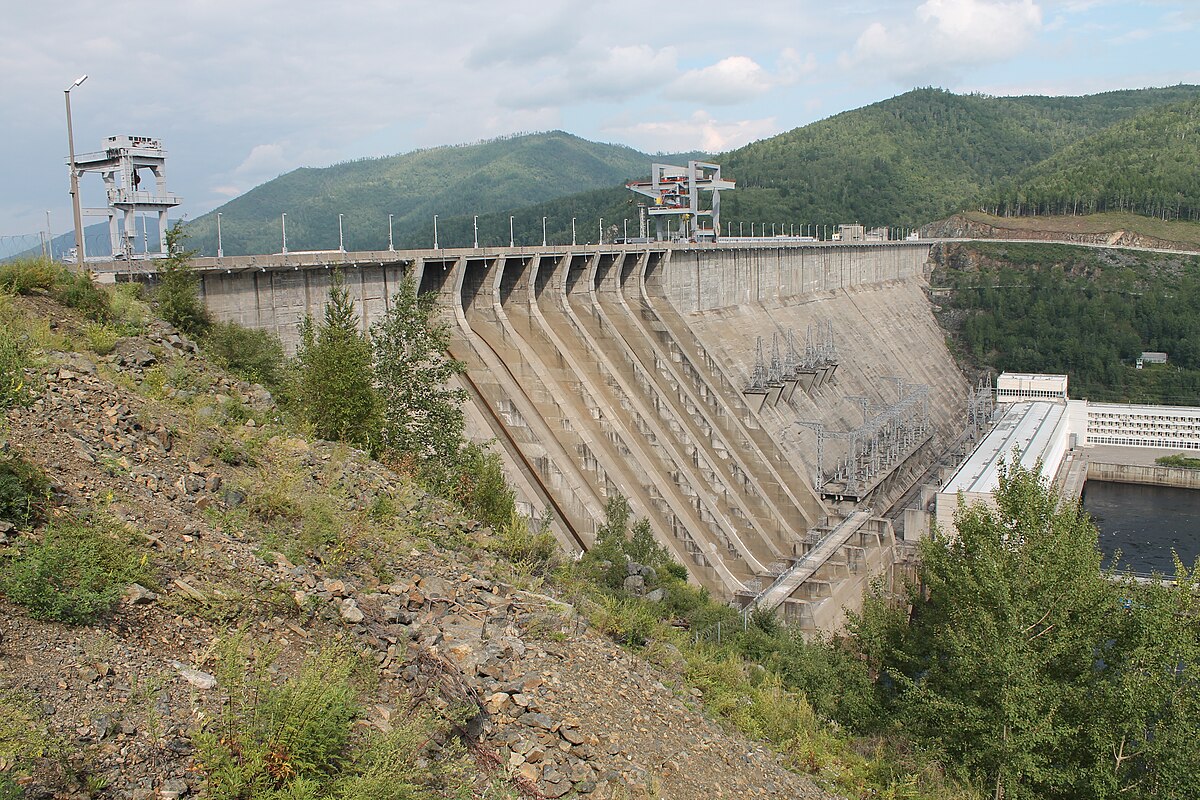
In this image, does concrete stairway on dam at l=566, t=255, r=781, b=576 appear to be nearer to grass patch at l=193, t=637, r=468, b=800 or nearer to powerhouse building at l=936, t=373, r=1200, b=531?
grass patch at l=193, t=637, r=468, b=800

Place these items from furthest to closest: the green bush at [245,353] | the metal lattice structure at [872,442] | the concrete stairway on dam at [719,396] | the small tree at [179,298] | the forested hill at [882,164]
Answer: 1. the forested hill at [882,164]
2. the metal lattice structure at [872,442]
3. the concrete stairway on dam at [719,396]
4. the small tree at [179,298]
5. the green bush at [245,353]

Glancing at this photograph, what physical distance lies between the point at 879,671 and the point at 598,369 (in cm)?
1479

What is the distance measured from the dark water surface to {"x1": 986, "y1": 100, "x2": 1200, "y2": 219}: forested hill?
6510 cm

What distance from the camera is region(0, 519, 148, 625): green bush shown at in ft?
23.6

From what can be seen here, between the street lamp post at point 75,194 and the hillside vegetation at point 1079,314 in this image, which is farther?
the hillside vegetation at point 1079,314

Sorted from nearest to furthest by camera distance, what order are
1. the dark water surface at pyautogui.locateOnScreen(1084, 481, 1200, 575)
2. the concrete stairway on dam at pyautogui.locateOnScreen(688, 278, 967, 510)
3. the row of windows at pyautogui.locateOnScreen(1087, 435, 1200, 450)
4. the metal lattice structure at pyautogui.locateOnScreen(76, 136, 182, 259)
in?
1. the metal lattice structure at pyautogui.locateOnScreen(76, 136, 182, 259)
2. the concrete stairway on dam at pyautogui.locateOnScreen(688, 278, 967, 510)
3. the dark water surface at pyautogui.locateOnScreen(1084, 481, 1200, 575)
4. the row of windows at pyautogui.locateOnScreen(1087, 435, 1200, 450)

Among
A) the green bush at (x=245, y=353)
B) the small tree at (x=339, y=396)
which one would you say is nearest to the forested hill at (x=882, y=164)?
the green bush at (x=245, y=353)

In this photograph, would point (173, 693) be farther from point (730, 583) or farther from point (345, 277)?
point (730, 583)

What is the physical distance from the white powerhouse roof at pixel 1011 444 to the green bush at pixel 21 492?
29.4 metres

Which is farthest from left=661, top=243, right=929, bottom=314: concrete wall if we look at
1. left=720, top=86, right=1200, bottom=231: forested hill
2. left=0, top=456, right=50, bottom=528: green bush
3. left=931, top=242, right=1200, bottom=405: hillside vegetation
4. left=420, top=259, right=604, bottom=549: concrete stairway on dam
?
left=720, top=86, right=1200, bottom=231: forested hill

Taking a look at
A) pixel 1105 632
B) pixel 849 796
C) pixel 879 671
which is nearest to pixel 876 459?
pixel 879 671

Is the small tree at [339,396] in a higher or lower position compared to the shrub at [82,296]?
lower

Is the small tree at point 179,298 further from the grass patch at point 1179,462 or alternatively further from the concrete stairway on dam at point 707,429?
the grass patch at point 1179,462

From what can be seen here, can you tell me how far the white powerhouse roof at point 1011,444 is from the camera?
119 ft
